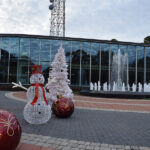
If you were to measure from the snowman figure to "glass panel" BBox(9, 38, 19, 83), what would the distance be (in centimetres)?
2188

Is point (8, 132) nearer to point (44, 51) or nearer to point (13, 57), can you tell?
point (44, 51)

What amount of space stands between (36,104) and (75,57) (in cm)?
2237

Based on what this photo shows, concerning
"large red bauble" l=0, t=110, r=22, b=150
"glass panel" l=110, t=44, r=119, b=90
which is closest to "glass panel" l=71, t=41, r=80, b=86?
"glass panel" l=110, t=44, r=119, b=90

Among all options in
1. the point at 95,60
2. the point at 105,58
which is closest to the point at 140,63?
the point at 105,58

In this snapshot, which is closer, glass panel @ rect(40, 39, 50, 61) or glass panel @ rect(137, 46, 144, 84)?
glass panel @ rect(40, 39, 50, 61)

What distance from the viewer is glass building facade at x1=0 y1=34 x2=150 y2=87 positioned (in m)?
26.3

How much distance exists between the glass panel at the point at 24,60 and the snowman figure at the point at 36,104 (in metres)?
21.4

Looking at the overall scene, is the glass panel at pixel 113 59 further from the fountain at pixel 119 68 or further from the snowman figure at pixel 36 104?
the snowman figure at pixel 36 104

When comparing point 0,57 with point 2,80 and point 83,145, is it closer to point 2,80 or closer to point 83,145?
point 2,80

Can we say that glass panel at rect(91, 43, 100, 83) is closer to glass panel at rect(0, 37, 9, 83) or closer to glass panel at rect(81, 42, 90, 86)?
glass panel at rect(81, 42, 90, 86)

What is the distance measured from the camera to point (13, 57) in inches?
1037

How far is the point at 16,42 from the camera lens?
26.4 meters

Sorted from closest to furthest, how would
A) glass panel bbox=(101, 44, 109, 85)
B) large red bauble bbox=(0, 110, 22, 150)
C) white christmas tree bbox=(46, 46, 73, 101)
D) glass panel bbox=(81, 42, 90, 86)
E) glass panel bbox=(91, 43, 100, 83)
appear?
large red bauble bbox=(0, 110, 22, 150) < white christmas tree bbox=(46, 46, 73, 101) < glass panel bbox=(81, 42, 90, 86) < glass panel bbox=(91, 43, 100, 83) < glass panel bbox=(101, 44, 109, 85)

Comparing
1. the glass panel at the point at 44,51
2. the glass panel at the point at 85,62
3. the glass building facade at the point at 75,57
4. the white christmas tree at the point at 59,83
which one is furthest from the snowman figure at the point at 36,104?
the glass panel at the point at 85,62
